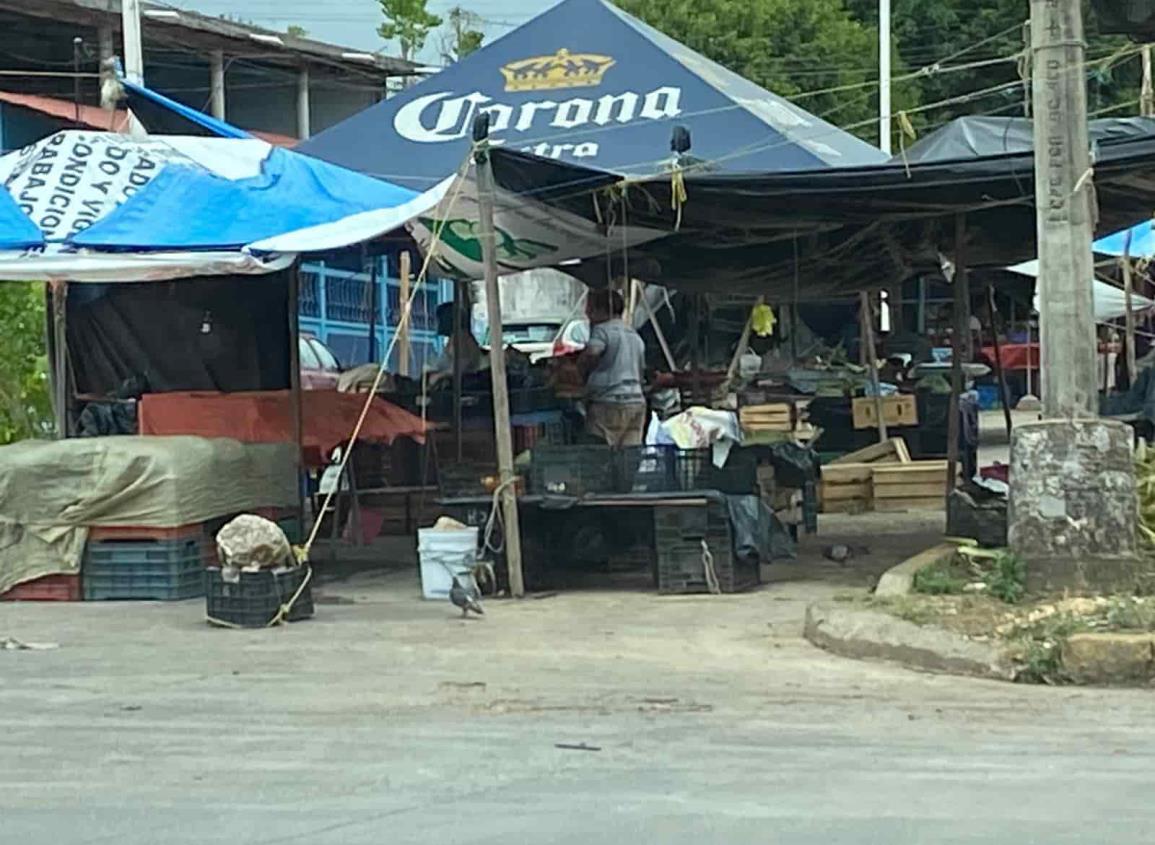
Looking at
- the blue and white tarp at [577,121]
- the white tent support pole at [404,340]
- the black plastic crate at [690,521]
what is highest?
the blue and white tarp at [577,121]

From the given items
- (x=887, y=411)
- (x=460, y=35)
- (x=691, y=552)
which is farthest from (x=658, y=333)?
(x=460, y=35)

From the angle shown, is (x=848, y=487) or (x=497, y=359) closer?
(x=497, y=359)

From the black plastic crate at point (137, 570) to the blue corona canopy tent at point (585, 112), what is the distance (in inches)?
179

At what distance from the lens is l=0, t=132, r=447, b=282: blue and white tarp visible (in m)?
12.3

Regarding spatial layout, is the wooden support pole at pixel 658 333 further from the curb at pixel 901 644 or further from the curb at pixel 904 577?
the curb at pixel 901 644

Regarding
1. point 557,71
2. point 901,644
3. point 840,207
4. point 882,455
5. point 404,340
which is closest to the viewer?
point 901,644

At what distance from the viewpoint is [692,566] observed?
11.9 m

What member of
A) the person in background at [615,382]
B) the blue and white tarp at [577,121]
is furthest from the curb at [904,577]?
the blue and white tarp at [577,121]

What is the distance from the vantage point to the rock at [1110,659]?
8.47m

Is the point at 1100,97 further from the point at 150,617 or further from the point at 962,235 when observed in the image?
the point at 150,617

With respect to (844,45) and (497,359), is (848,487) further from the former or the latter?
(844,45)

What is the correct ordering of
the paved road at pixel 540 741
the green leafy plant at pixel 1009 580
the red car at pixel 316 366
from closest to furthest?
the paved road at pixel 540 741 < the green leafy plant at pixel 1009 580 < the red car at pixel 316 366

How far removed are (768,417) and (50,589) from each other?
35.7ft

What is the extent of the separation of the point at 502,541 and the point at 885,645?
141 inches
